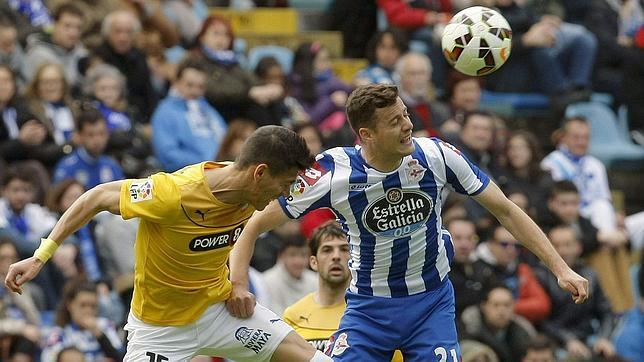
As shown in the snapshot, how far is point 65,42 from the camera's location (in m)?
15.7

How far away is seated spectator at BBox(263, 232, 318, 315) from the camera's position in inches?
542

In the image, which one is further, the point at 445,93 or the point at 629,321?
the point at 445,93

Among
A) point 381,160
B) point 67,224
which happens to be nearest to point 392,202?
point 381,160

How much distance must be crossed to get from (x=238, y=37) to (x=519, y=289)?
5.05 meters

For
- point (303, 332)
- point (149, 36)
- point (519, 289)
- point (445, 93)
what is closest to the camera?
point (303, 332)

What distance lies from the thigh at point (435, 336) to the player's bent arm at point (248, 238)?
3.36ft

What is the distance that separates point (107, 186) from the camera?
938cm

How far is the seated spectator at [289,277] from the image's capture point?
1377cm

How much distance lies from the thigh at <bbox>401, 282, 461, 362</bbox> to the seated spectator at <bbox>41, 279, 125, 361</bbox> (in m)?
3.87

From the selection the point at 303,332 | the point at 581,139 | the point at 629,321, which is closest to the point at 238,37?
the point at 581,139

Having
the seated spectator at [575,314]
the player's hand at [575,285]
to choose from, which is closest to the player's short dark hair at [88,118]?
the seated spectator at [575,314]

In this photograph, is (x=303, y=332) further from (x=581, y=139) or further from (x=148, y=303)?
(x=581, y=139)

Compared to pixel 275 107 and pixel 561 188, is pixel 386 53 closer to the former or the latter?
pixel 275 107

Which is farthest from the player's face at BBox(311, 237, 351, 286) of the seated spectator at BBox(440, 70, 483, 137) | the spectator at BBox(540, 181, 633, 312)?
the seated spectator at BBox(440, 70, 483, 137)
